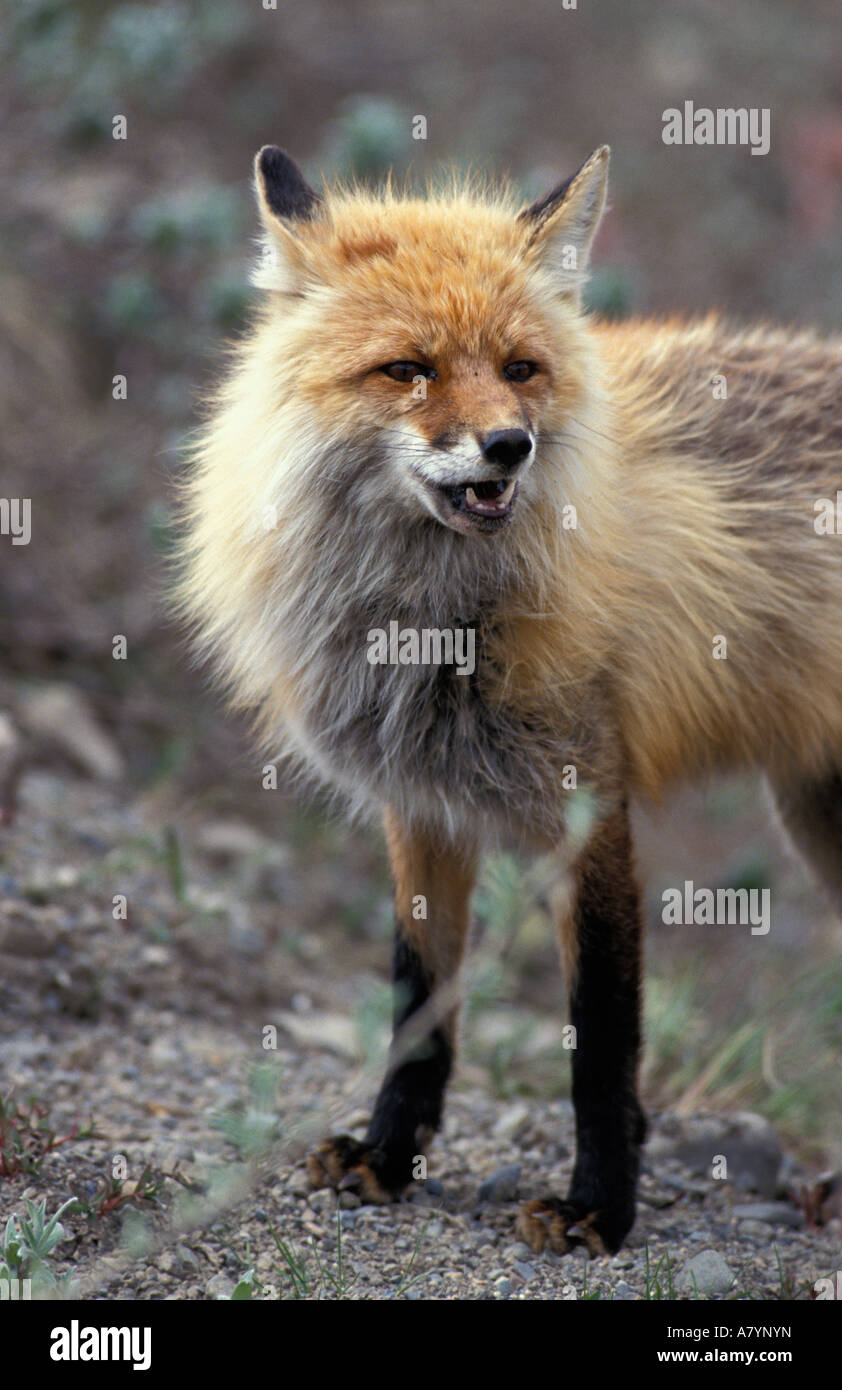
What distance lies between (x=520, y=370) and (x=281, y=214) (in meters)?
0.84

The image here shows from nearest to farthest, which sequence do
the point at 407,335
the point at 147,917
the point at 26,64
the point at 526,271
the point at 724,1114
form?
the point at 407,335
the point at 526,271
the point at 724,1114
the point at 147,917
the point at 26,64

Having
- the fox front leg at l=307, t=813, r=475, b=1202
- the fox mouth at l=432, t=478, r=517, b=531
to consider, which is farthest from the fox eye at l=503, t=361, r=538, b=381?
the fox front leg at l=307, t=813, r=475, b=1202

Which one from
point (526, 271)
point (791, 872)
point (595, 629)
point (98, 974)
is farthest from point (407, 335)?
point (791, 872)

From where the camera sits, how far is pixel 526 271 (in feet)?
11.4

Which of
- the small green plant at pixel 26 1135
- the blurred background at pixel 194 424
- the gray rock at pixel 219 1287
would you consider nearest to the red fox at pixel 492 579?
the blurred background at pixel 194 424

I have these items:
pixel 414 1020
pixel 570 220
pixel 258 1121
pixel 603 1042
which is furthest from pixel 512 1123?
pixel 570 220

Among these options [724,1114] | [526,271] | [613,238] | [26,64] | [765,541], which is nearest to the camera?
[526,271]

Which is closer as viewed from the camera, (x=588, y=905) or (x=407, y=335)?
(x=407, y=335)

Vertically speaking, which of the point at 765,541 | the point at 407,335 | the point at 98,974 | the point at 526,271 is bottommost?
the point at 98,974

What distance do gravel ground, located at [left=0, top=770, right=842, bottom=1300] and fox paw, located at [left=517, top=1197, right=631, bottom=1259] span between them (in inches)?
1.5

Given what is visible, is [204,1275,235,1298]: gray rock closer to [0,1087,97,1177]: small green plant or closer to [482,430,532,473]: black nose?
[0,1087,97,1177]: small green plant

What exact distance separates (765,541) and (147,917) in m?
2.76

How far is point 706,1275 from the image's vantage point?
3406 millimetres
